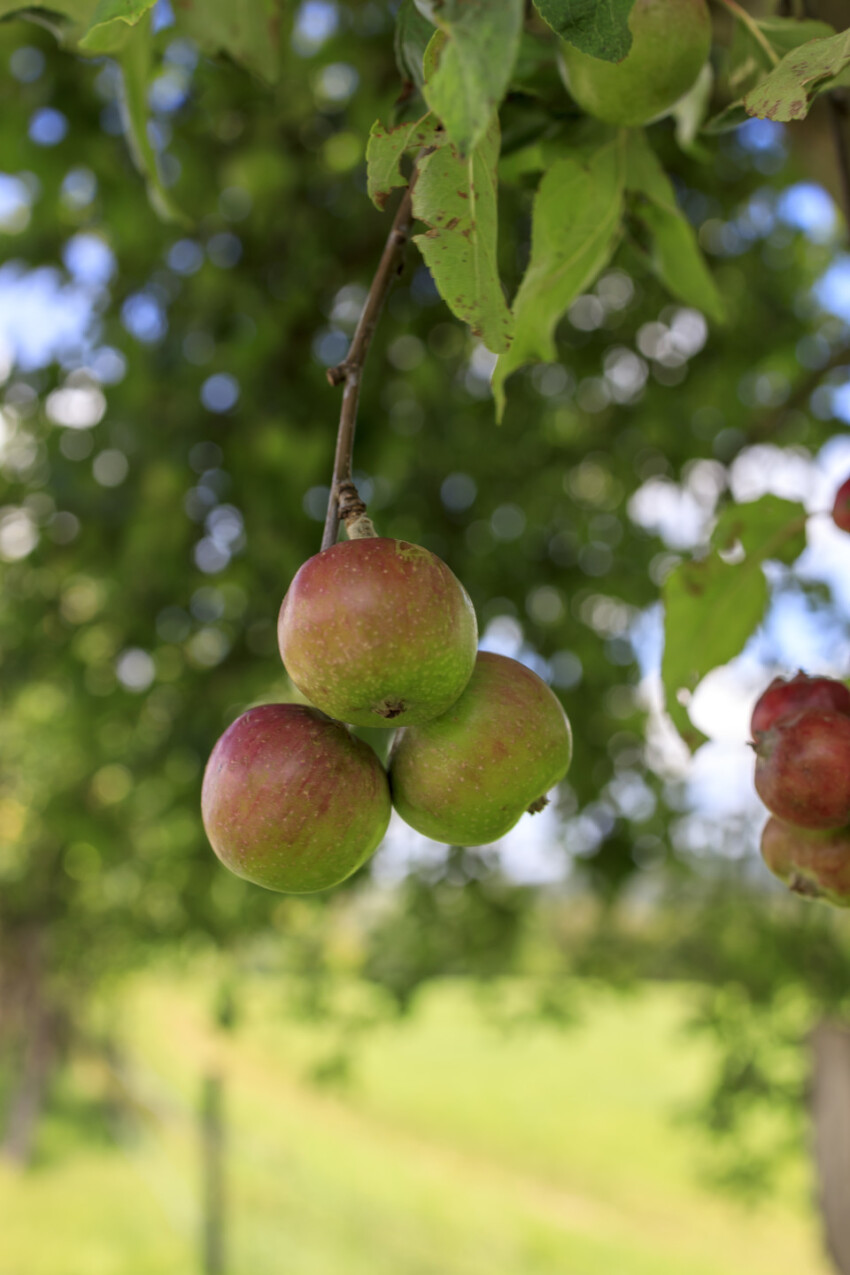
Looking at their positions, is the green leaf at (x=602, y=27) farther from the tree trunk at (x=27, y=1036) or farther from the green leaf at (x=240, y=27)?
the tree trunk at (x=27, y=1036)

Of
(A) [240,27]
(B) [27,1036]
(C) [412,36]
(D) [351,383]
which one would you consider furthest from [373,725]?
(B) [27,1036]

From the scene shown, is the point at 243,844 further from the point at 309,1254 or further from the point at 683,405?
the point at 309,1254

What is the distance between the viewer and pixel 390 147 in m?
0.69

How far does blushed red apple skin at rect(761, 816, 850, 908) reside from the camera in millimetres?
891

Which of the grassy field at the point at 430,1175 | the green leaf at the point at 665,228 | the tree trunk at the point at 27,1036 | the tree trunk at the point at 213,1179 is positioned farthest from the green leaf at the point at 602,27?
the tree trunk at the point at 27,1036

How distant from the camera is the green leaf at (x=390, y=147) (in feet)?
2.22

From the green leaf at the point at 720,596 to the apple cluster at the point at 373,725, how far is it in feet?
0.93

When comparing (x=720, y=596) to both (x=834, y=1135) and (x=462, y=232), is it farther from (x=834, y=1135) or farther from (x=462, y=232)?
(x=834, y=1135)

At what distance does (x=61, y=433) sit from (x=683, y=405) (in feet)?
6.93

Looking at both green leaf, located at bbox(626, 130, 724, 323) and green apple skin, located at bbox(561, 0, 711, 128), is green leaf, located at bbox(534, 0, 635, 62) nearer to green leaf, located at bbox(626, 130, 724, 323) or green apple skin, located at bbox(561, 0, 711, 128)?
green apple skin, located at bbox(561, 0, 711, 128)

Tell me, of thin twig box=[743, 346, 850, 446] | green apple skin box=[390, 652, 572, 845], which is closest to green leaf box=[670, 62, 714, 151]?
green apple skin box=[390, 652, 572, 845]

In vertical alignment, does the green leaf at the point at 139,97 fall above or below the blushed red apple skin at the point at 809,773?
above

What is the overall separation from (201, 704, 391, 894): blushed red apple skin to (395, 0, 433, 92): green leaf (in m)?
0.54

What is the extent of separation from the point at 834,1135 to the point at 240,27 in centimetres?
252
